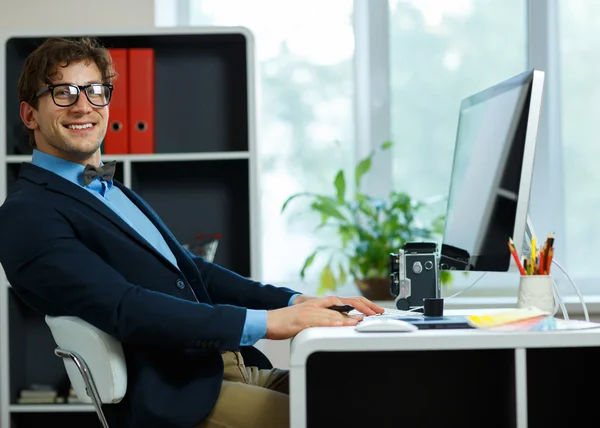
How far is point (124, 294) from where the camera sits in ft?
5.14

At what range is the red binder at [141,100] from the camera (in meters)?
3.28

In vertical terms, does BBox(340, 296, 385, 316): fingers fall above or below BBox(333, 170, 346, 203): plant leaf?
below

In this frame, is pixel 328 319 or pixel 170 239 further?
pixel 170 239

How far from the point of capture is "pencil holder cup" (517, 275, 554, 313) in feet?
5.07

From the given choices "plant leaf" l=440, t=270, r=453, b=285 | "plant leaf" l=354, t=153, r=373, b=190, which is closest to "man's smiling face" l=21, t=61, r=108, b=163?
"plant leaf" l=354, t=153, r=373, b=190

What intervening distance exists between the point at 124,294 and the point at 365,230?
7.06ft

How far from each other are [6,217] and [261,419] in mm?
650

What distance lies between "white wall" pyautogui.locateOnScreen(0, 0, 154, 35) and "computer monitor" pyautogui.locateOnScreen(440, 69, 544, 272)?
6.54 feet

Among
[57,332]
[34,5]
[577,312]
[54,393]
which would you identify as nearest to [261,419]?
[57,332]

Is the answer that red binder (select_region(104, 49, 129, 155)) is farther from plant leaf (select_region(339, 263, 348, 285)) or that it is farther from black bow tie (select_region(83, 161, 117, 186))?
black bow tie (select_region(83, 161, 117, 186))

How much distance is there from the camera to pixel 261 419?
5.23ft

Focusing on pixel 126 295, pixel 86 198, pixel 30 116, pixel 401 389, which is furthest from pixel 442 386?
pixel 30 116

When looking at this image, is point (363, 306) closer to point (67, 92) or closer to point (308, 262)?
point (67, 92)

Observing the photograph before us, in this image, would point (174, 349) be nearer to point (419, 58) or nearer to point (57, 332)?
point (57, 332)
